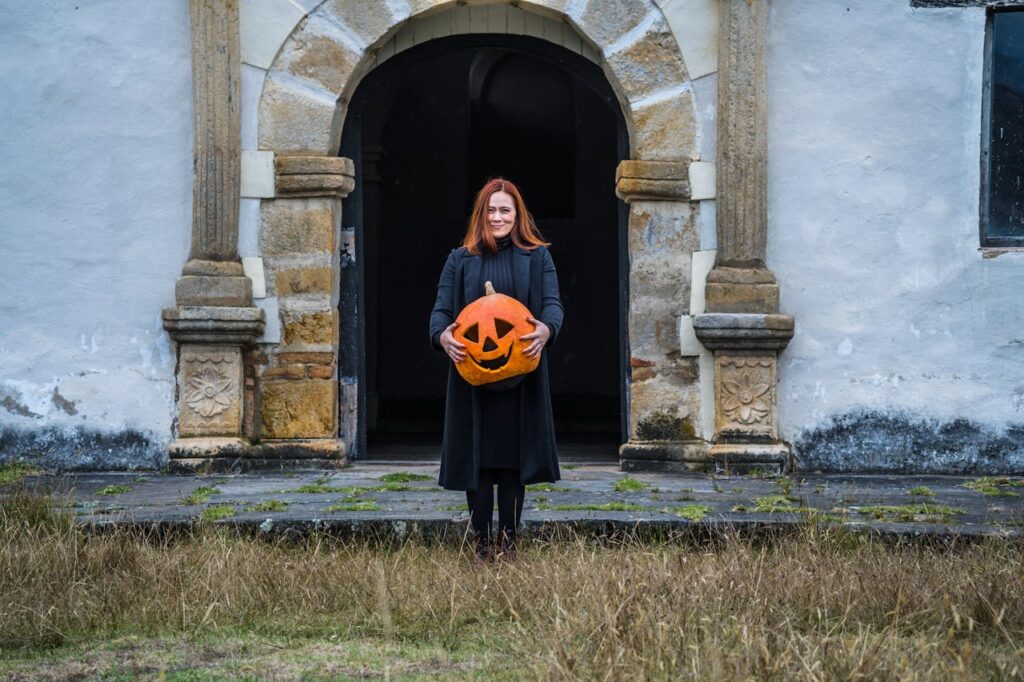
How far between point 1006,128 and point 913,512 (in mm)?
2952

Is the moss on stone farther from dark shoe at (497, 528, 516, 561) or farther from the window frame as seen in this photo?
the window frame

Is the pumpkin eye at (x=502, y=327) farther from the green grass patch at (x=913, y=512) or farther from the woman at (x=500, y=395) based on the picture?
the green grass patch at (x=913, y=512)

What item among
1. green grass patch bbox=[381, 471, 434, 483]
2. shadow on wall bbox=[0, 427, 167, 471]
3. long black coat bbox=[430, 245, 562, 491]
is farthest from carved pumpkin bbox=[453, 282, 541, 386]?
shadow on wall bbox=[0, 427, 167, 471]

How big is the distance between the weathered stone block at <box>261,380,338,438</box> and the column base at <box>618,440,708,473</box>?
1.72 meters

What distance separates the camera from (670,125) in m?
7.82

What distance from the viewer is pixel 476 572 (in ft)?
15.6

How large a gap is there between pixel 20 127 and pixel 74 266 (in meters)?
0.86

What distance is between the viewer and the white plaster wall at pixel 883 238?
305 inches

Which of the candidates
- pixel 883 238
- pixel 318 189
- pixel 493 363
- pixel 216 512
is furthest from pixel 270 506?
pixel 883 238

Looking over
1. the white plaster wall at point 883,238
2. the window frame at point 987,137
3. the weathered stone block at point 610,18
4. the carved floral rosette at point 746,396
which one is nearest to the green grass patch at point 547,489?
the carved floral rosette at point 746,396

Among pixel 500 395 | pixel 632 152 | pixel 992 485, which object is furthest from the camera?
pixel 632 152

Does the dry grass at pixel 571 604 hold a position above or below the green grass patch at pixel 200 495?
below

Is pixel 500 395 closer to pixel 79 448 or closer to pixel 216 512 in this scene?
pixel 216 512

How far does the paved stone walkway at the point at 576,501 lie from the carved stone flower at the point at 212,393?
40cm
